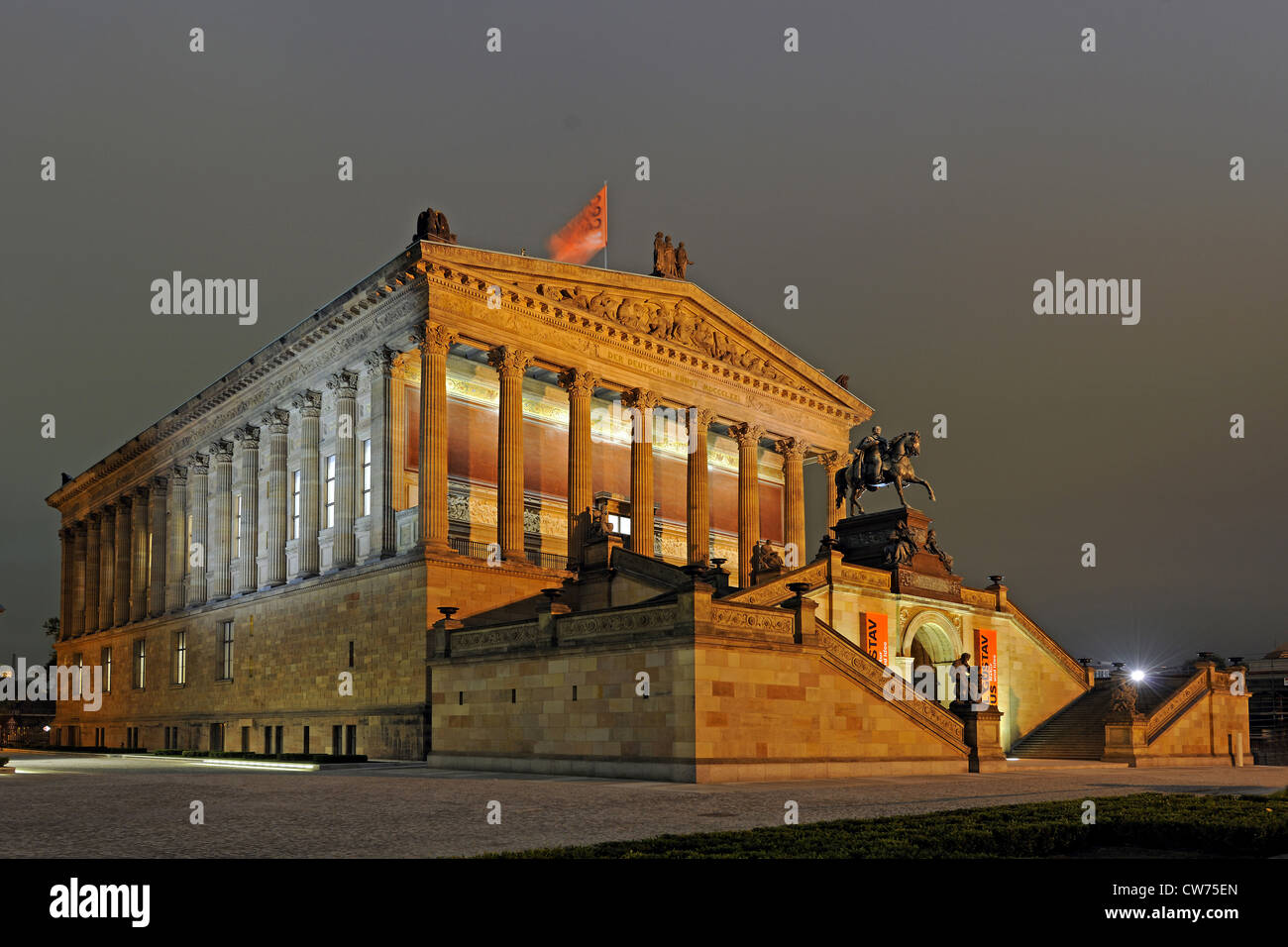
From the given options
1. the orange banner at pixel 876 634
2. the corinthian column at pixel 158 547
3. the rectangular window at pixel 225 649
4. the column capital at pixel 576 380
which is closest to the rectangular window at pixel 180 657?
the corinthian column at pixel 158 547

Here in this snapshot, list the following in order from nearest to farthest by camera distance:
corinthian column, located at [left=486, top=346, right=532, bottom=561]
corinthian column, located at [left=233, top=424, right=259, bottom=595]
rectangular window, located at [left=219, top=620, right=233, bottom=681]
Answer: corinthian column, located at [left=486, top=346, right=532, bottom=561], corinthian column, located at [left=233, top=424, right=259, bottom=595], rectangular window, located at [left=219, top=620, right=233, bottom=681]

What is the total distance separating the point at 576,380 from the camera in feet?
186

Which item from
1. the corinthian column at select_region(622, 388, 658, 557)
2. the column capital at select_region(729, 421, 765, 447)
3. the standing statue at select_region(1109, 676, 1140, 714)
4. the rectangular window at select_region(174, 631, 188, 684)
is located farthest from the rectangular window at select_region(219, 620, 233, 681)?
the standing statue at select_region(1109, 676, 1140, 714)

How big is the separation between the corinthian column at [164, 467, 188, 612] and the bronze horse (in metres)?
44.9

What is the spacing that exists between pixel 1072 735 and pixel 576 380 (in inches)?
1065

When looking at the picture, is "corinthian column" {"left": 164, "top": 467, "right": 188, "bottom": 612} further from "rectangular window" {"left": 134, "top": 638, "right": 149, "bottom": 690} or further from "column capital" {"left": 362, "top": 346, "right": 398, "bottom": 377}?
"column capital" {"left": 362, "top": 346, "right": 398, "bottom": 377}

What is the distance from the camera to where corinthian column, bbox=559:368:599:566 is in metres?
53.2

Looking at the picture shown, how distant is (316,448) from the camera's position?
193ft

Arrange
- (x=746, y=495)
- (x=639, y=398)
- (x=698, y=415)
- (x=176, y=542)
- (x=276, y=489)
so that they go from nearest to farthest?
(x=639, y=398)
(x=276, y=489)
(x=698, y=415)
(x=746, y=495)
(x=176, y=542)

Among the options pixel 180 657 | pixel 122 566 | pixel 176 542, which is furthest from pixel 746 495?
pixel 122 566

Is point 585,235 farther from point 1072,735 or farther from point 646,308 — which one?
point 1072,735
